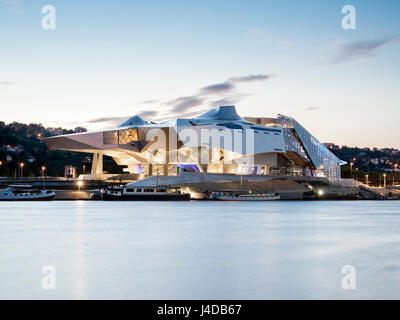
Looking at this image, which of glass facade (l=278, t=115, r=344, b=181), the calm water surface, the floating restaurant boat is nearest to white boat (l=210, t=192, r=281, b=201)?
the floating restaurant boat

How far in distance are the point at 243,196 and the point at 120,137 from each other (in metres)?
28.4

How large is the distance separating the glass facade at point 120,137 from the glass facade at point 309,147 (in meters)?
28.9

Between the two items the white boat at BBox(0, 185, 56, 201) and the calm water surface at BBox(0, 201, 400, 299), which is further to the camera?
the white boat at BBox(0, 185, 56, 201)

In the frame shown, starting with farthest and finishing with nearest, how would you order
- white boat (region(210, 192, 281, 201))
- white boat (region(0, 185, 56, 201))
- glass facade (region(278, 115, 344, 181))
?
glass facade (region(278, 115, 344, 181)) < white boat (region(210, 192, 281, 201)) < white boat (region(0, 185, 56, 201))

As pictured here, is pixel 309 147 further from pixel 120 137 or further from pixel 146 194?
pixel 146 194

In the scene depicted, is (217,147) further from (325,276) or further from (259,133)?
(325,276)

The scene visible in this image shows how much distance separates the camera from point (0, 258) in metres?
18.3

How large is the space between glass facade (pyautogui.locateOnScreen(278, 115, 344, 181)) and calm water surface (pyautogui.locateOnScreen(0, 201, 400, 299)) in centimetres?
6615

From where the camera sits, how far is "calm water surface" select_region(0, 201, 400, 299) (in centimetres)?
1268

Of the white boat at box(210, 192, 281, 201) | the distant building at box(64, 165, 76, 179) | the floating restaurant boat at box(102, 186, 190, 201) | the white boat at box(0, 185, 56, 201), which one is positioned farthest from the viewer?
the distant building at box(64, 165, 76, 179)

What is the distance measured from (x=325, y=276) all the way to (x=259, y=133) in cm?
7553

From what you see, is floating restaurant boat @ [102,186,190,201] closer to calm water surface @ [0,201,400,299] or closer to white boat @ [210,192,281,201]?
white boat @ [210,192,281,201]
